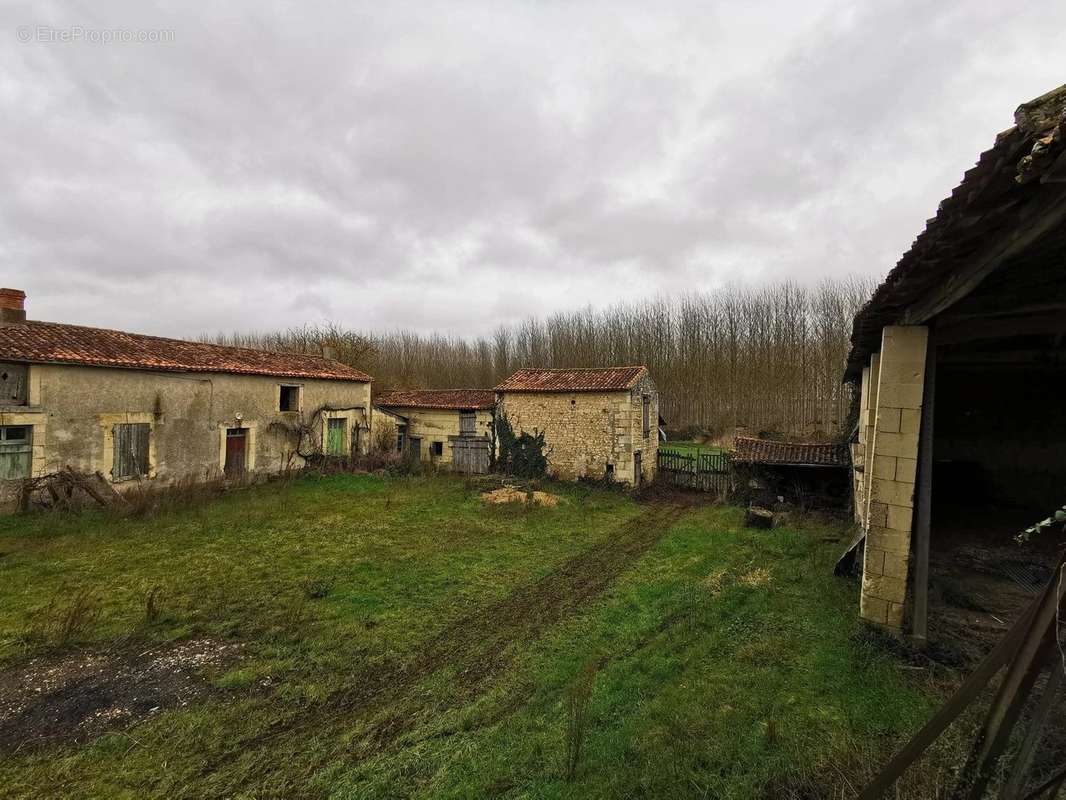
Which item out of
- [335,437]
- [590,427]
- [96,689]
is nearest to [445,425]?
[335,437]

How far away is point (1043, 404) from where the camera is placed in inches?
385

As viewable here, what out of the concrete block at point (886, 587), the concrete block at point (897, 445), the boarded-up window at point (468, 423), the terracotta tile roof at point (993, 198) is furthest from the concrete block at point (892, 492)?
the boarded-up window at point (468, 423)

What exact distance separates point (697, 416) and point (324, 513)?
24827 millimetres

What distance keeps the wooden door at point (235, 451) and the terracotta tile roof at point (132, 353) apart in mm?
1865

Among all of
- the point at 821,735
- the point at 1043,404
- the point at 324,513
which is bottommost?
the point at 324,513

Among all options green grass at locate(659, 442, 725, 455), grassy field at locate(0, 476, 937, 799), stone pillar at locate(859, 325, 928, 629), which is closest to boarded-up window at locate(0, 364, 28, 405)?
grassy field at locate(0, 476, 937, 799)

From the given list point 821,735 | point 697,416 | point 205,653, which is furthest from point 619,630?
point 697,416

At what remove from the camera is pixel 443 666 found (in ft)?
17.7

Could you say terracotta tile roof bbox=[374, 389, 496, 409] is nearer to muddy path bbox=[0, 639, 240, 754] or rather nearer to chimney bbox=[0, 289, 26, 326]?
chimney bbox=[0, 289, 26, 326]

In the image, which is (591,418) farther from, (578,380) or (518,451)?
(518,451)

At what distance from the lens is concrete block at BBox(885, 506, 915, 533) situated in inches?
194

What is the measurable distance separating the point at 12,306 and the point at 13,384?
10.3 ft

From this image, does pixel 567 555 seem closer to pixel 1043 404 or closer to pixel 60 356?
pixel 1043 404

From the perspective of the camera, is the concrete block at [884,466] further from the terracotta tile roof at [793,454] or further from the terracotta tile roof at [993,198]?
the terracotta tile roof at [793,454]
